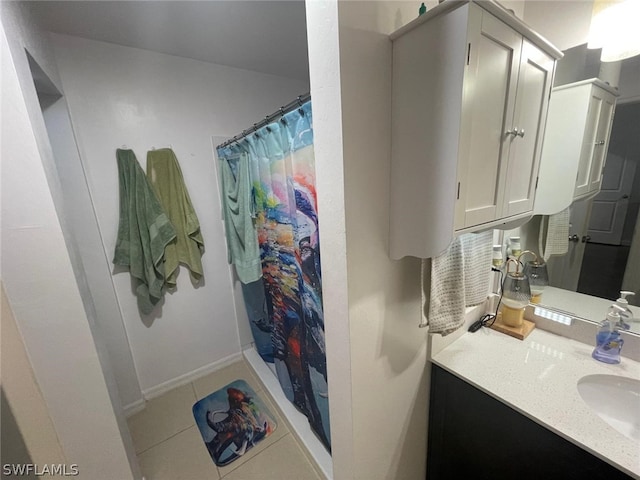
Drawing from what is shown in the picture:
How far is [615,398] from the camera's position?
91 centimetres

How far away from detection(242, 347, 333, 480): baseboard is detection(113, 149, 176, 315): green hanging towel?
37.3 inches

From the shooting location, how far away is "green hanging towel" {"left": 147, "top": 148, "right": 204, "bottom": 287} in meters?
1.67

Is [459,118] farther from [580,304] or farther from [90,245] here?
[90,245]

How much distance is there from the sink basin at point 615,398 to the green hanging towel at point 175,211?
2.13 meters

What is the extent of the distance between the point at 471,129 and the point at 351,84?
32 centimetres

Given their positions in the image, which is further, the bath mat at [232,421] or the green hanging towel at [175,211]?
the green hanging towel at [175,211]

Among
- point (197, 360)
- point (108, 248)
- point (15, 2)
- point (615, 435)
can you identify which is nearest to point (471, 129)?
point (615, 435)

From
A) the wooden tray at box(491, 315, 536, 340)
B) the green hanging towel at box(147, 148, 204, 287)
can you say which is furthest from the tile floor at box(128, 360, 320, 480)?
the wooden tray at box(491, 315, 536, 340)

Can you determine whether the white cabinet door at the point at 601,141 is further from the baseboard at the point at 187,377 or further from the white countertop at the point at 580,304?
the baseboard at the point at 187,377

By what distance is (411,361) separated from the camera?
0.98 metres

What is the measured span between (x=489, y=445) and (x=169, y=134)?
233cm

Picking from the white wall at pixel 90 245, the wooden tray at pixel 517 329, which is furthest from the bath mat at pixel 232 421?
the wooden tray at pixel 517 329

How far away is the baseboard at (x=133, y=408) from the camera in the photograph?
1.73 metres

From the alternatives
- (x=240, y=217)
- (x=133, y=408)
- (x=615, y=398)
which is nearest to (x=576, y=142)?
(x=615, y=398)
